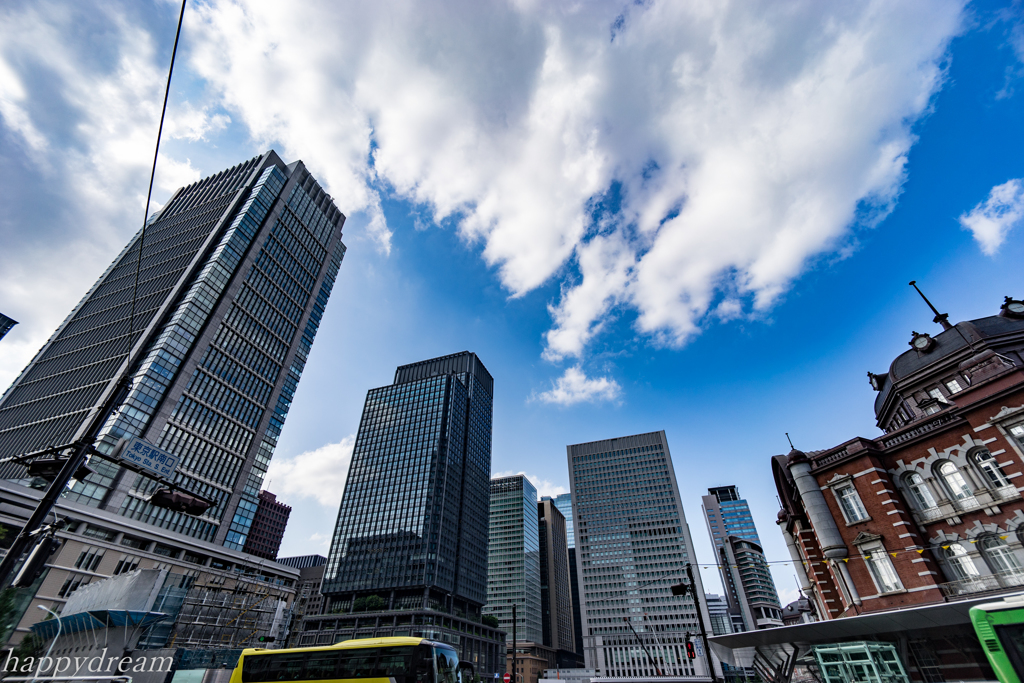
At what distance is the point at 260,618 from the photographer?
160 feet

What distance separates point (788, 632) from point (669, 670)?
116203 mm

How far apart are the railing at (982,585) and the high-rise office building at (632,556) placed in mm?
96095

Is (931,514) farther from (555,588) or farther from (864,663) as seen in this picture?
(555,588)

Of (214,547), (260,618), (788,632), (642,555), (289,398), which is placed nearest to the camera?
(788,632)

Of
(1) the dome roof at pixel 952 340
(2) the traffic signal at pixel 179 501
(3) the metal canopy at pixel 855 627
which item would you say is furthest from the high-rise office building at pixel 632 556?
(2) the traffic signal at pixel 179 501

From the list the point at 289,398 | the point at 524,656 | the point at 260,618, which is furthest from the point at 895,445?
the point at 524,656

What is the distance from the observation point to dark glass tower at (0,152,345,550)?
6341 centimetres

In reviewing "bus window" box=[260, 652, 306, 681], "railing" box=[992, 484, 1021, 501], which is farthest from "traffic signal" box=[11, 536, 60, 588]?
"railing" box=[992, 484, 1021, 501]

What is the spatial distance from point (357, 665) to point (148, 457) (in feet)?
43.3

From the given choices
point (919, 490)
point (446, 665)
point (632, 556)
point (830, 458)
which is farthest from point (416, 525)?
point (919, 490)

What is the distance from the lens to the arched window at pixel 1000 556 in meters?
20.5

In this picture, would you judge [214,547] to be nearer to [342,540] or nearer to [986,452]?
[342,540]

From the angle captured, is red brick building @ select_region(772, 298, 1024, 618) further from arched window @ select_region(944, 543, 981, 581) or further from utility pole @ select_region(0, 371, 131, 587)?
utility pole @ select_region(0, 371, 131, 587)

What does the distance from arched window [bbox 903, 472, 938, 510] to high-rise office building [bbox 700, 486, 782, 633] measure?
123m
